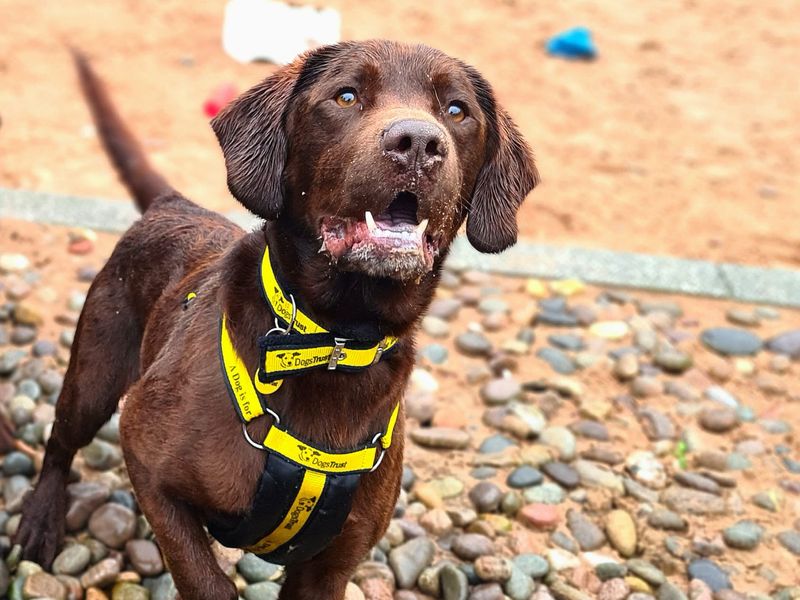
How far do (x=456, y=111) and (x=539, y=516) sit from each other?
6.26 ft

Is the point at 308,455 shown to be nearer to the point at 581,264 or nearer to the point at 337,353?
the point at 337,353

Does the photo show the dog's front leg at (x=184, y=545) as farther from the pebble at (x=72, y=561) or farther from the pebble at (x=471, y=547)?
the pebble at (x=471, y=547)

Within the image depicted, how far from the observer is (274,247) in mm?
2963

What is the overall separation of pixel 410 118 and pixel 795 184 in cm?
649

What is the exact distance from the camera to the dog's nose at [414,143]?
2576 millimetres

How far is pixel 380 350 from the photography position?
297cm

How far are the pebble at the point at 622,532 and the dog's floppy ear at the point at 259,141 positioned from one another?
2150 mm

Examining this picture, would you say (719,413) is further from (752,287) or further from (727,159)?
(727,159)

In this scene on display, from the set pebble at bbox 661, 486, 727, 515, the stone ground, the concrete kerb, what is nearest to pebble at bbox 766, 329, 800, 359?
the stone ground

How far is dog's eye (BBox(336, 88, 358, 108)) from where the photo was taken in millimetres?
2924

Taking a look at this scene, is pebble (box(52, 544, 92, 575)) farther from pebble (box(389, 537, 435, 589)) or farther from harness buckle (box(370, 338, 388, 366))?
harness buckle (box(370, 338, 388, 366))

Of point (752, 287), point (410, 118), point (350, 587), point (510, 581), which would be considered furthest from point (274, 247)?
point (752, 287)

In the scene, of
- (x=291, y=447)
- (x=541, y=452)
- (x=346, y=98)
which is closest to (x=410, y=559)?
(x=541, y=452)

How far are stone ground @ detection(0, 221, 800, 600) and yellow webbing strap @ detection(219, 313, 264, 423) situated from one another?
1.05 meters
